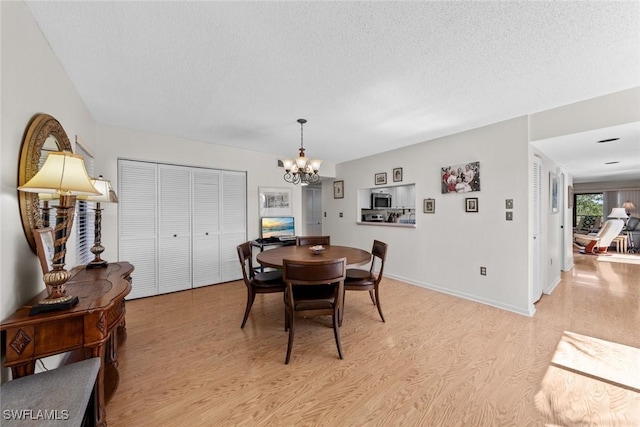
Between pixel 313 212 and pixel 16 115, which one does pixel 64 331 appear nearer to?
pixel 16 115

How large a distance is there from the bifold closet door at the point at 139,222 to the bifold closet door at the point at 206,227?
552mm

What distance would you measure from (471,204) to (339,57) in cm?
273

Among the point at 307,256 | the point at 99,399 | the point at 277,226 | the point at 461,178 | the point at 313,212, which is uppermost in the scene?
the point at 461,178

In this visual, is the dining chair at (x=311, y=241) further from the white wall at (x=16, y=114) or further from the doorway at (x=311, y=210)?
the doorway at (x=311, y=210)

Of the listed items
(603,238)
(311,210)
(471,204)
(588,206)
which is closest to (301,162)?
(471,204)

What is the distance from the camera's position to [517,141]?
2.99 meters

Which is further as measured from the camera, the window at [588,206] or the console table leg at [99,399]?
the window at [588,206]

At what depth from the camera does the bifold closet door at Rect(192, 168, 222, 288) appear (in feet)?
13.2

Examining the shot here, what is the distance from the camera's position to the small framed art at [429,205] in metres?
3.89

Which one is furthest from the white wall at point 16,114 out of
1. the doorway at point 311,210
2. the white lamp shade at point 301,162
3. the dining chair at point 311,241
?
the doorway at point 311,210

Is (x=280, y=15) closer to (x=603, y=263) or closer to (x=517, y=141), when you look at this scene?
(x=517, y=141)

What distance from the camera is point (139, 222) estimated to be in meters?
3.56

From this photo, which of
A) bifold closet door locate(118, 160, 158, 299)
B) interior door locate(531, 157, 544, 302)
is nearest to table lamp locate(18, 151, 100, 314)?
bifold closet door locate(118, 160, 158, 299)

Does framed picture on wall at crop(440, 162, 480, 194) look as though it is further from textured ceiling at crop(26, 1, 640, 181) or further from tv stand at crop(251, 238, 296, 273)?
tv stand at crop(251, 238, 296, 273)
